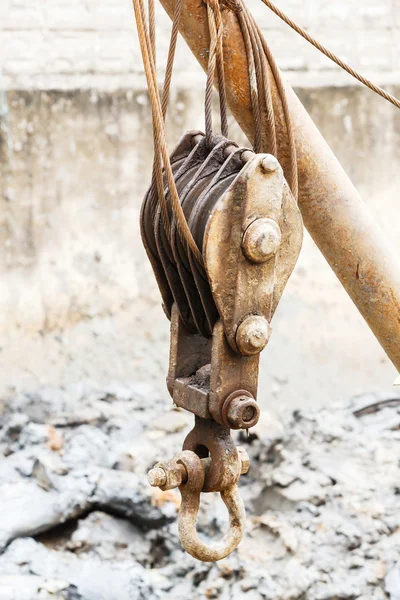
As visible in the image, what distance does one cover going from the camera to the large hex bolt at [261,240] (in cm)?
150

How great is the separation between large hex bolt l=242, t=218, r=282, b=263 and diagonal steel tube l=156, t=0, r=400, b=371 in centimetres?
38

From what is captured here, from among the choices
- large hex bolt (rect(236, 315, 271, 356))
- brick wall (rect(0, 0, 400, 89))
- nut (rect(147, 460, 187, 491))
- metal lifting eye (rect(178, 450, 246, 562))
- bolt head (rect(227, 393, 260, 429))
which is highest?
large hex bolt (rect(236, 315, 271, 356))

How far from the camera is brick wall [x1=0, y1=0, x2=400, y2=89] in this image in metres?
5.98

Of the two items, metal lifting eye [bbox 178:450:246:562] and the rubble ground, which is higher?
metal lifting eye [bbox 178:450:246:562]

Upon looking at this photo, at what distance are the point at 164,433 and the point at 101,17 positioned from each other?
10.9 feet

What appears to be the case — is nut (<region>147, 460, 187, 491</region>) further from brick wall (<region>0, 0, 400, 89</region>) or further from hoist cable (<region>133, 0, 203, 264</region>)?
brick wall (<region>0, 0, 400, 89</region>)

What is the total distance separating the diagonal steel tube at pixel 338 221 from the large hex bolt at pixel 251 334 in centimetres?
46

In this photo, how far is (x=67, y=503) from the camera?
411cm

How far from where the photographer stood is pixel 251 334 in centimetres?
152

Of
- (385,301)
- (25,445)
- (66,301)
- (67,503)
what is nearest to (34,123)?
(66,301)

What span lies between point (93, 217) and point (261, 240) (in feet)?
15.8


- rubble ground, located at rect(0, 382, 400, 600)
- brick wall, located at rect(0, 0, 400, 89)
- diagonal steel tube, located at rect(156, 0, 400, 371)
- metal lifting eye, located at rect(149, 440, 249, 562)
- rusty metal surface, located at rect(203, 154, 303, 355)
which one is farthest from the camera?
brick wall, located at rect(0, 0, 400, 89)

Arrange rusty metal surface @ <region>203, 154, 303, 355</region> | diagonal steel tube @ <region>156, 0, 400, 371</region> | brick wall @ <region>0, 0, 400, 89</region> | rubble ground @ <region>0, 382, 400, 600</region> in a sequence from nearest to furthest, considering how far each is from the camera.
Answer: rusty metal surface @ <region>203, 154, 303, 355</region>, diagonal steel tube @ <region>156, 0, 400, 371</region>, rubble ground @ <region>0, 382, 400, 600</region>, brick wall @ <region>0, 0, 400, 89</region>

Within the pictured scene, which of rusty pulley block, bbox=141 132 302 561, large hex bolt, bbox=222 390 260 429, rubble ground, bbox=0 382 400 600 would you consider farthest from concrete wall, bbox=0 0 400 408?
large hex bolt, bbox=222 390 260 429
